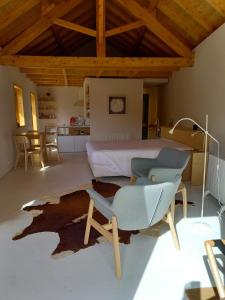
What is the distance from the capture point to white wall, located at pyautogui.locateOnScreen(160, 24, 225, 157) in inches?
156

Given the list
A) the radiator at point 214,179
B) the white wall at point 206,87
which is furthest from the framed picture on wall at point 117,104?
the radiator at point 214,179

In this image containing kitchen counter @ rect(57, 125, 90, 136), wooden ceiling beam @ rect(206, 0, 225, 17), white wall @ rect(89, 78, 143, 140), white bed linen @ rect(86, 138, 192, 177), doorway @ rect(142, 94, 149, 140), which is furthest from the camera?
doorway @ rect(142, 94, 149, 140)

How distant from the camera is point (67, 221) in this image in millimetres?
2707

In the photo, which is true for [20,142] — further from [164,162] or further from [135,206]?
[135,206]

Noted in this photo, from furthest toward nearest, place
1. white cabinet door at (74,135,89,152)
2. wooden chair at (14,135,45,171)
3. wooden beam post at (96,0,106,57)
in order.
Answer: white cabinet door at (74,135,89,152), wooden chair at (14,135,45,171), wooden beam post at (96,0,106,57)

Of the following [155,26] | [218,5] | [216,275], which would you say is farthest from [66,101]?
[216,275]

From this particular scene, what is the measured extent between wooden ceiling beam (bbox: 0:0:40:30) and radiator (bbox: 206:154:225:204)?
385cm

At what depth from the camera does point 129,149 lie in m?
4.27

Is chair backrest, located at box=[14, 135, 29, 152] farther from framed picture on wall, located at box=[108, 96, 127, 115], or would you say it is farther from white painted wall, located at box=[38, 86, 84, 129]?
white painted wall, located at box=[38, 86, 84, 129]

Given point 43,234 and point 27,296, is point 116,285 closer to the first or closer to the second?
point 27,296

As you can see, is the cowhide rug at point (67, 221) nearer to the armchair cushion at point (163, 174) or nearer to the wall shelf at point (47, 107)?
the armchair cushion at point (163, 174)

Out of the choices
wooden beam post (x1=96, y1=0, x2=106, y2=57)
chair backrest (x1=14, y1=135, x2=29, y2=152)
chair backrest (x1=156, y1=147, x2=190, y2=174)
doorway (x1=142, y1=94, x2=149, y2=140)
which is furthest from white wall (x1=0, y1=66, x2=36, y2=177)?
doorway (x1=142, y1=94, x2=149, y2=140)

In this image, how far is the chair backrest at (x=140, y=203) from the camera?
1715mm

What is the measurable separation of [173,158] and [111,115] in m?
4.44
